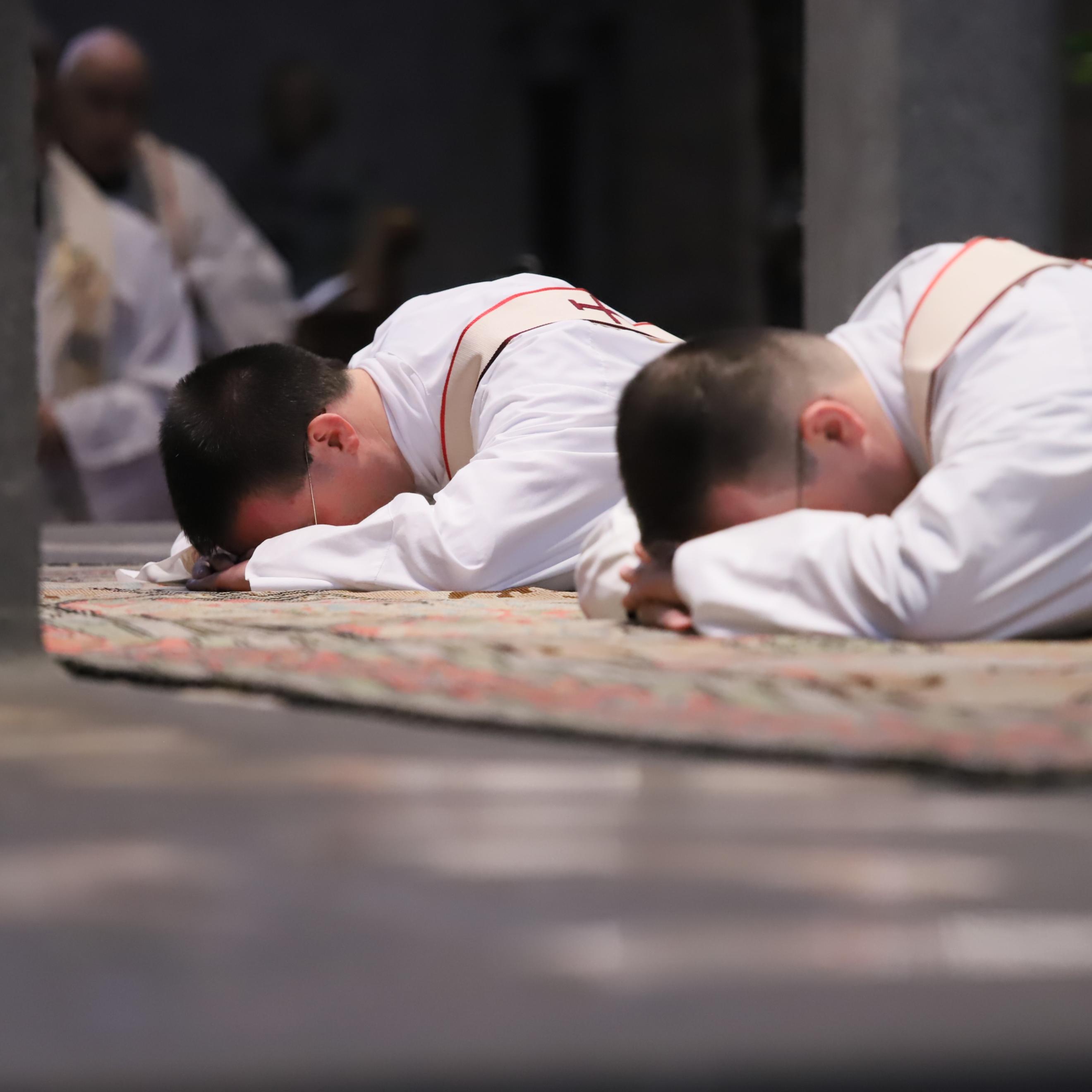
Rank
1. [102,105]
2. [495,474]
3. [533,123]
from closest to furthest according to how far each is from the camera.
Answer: [495,474] < [102,105] < [533,123]

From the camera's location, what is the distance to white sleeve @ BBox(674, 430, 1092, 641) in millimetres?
1521

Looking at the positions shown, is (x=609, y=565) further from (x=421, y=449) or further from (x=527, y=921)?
(x=527, y=921)

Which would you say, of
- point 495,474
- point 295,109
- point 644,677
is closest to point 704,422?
point 644,677

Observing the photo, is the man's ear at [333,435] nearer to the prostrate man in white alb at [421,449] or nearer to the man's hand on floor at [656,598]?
the prostrate man in white alb at [421,449]

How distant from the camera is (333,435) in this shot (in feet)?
8.11

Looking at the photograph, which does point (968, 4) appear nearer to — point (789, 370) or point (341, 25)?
point (789, 370)

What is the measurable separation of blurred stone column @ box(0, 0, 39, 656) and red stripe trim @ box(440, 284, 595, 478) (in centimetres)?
100

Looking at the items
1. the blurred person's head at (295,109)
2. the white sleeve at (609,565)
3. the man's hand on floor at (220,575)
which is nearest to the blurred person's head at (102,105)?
the blurred person's head at (295,109)

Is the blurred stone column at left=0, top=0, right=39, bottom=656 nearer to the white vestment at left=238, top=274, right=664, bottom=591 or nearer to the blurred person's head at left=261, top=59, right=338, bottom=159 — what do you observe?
the white vestment at left=238, top=274, right=664, bottom=591

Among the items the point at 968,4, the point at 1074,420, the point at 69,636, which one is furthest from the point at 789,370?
the point at 968,4

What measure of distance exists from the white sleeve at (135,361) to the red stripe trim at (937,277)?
3.35 metres

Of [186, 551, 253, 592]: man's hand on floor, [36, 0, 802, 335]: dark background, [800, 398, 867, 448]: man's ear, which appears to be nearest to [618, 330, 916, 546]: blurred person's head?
[800, 398, 867, 448]: man's ear

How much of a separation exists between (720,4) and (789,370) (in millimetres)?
6609

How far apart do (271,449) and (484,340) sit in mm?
340
